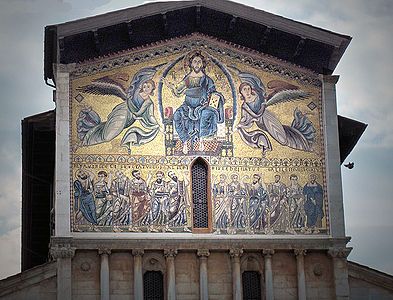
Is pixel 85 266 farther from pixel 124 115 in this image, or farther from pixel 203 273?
pixel 124 115

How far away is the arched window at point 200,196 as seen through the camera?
3145 cm

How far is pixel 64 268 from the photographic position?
98.9 ft

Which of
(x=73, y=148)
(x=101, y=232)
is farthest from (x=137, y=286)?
(x=73, y=148)

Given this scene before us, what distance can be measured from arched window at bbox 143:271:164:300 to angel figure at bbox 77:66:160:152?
319 cm

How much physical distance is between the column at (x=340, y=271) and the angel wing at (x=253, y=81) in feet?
14.6

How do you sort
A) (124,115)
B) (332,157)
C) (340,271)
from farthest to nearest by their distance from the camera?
(332,157)
(124,115)
(340,271)

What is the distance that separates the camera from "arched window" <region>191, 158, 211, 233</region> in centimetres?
3145

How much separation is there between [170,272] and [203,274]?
2.68 ft

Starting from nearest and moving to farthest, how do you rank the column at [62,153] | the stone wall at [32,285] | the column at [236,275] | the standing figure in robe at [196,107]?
the stone wall at [32,285] → the column at [62,153] → the column at [236,275] → the standing figure in robe at [196,107]

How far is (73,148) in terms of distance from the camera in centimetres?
3125

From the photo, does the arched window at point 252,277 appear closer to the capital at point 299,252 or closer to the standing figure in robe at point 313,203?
the capital at point 299,252

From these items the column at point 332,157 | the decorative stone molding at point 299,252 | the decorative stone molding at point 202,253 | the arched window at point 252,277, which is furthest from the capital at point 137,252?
the column at point 332,157

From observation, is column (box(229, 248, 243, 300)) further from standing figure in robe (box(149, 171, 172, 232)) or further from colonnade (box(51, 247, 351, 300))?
standing figure in robe (box(149, 171, 172, 232))

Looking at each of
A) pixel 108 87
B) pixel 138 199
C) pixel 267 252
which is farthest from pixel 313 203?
pixel 108 87
